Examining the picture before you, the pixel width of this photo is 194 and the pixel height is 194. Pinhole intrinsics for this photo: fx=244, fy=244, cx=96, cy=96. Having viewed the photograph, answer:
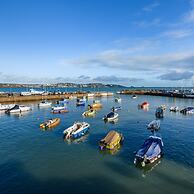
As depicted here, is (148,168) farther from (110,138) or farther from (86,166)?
(110,138)

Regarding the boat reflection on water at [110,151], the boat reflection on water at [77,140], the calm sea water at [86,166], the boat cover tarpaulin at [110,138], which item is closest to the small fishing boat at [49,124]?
the calm sea water at [86,166]

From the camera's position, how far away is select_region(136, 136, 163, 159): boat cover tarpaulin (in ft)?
113

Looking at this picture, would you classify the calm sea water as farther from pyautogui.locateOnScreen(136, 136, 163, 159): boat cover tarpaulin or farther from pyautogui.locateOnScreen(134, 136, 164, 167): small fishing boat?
pyautogui.locateOnScreen(136, 136, 163, 159): boat cover tarpaulin

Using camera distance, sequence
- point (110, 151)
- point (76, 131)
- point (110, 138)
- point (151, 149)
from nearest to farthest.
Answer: point (151, 149), point (110, 151), point (110, 138), point (76, 131)

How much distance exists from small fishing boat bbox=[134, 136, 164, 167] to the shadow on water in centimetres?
703

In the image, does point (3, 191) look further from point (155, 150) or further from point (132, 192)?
point (155, 150)

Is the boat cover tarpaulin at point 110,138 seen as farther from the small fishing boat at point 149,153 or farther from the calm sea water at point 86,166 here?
the small fishing boat at point 149,153

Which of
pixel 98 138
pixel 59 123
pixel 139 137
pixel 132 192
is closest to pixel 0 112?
pixel 59 123

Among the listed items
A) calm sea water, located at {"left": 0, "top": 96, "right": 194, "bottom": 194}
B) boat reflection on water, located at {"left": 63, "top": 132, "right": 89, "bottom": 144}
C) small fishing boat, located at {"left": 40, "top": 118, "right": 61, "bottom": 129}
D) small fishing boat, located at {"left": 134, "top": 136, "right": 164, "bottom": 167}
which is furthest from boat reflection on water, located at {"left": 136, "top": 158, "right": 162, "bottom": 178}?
small fishing boat, located at {"left": 40, "top": 118, "right": 61, "bottom": 129}

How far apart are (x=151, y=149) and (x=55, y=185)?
15314mm

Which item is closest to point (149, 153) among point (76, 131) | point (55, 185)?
point (55, 185)

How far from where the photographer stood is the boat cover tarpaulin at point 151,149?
3459 cm

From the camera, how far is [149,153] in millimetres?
34875

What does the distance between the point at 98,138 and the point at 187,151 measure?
16654 mm
